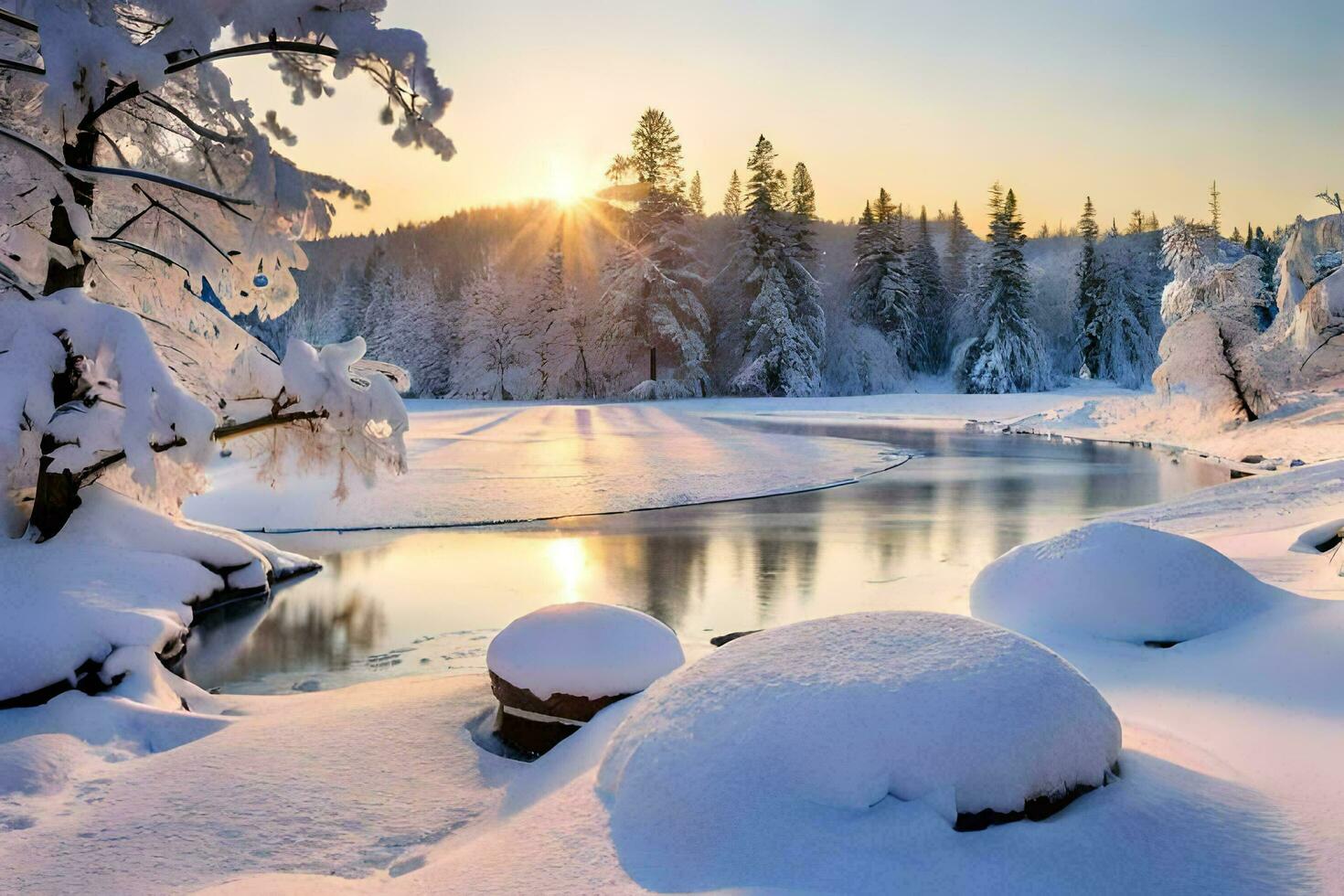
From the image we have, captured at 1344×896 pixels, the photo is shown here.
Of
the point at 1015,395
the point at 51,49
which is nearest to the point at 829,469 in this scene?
the point at 51,49

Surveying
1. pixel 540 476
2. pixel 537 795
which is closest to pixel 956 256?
pixel 540 476

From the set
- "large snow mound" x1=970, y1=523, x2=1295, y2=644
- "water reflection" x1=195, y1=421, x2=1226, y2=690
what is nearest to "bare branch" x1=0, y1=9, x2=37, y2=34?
"water reflection" x1=195, y1=421, x2=1226, y2=690

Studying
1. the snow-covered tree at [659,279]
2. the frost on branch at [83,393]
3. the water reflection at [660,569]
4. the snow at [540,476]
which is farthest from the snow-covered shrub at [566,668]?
the snow-covered tree at [659,279]

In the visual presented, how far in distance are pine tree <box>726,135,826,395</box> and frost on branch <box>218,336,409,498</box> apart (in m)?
46.2

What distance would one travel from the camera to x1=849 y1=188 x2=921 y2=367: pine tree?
62.7 meters

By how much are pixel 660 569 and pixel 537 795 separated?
753 centimetres

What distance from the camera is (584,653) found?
6.26 metres

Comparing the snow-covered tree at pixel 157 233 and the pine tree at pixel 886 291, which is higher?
the pine tree at pixel 886 291

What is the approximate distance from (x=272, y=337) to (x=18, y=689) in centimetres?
8057

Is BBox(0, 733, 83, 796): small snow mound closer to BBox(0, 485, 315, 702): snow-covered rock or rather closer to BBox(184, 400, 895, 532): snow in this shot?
BBox(0, 485, 315, 702): snow-covered rock

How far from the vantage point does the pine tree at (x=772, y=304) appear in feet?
179

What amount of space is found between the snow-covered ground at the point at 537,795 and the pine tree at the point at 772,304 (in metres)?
45.3

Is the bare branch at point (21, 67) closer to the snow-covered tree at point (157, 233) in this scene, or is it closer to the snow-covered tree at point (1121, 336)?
the snow-covered tree at point (157, 233)

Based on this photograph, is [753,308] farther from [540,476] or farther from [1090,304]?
[540,476]
